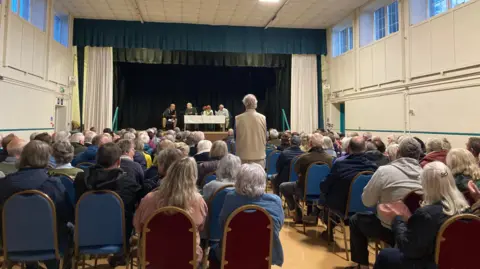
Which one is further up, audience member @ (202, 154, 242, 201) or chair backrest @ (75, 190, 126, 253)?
audience member @ (202, 154, 242, 201)

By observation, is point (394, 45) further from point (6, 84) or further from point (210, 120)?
point (6, 84)

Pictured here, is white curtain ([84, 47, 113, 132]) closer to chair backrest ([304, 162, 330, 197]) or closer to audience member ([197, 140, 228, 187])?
audience member ([197, 140, 228, 187])

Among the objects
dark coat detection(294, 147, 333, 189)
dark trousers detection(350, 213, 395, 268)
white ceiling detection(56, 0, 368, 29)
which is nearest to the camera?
dark trousers detection(350, 213, 395, 268)

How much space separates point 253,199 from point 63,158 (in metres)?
2.03

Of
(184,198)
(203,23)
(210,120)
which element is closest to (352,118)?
(210,120)

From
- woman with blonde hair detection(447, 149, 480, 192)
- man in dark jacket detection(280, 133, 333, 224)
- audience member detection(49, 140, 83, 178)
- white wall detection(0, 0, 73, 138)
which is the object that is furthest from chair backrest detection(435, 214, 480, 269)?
white wall detection(0, 0, 73, 138)

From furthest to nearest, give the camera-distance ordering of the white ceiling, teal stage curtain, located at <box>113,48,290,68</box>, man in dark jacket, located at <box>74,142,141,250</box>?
1. teal stage curtain, located at <box>113,48,290,68</box>
2. the white ceiling
3. man in dark jacket, located at <box>74,142,141,250</box>

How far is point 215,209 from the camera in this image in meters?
2.69

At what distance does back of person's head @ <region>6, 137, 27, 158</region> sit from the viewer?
3.48 m

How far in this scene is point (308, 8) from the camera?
11.1 m

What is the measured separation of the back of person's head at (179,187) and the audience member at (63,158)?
4.62ft

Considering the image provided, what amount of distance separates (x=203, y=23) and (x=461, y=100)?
8.72 m

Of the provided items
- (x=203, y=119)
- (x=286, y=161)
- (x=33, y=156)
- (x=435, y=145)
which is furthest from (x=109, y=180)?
(x=203, y=119)

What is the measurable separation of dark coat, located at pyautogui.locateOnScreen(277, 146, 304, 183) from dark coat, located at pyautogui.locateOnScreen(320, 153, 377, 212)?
1.40 metres
